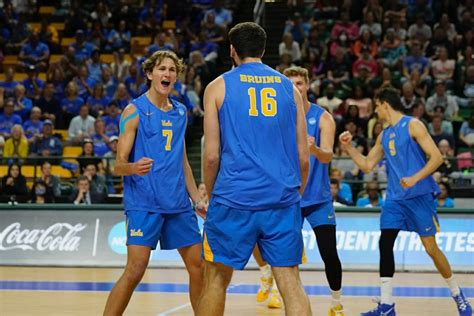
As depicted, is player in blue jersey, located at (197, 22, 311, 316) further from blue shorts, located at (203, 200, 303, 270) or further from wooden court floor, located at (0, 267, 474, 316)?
wooden court floor, located at (0, 267, 474, 316)

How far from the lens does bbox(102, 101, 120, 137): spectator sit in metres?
18.4

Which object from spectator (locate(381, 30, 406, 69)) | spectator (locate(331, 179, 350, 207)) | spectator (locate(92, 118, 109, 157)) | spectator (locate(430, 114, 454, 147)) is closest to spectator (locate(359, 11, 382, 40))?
spectator (locate(381, 30, 406, 69))

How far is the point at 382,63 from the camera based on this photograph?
1933cm

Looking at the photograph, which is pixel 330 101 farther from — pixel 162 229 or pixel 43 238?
pixel 162 229

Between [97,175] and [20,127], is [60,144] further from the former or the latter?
[97,175]

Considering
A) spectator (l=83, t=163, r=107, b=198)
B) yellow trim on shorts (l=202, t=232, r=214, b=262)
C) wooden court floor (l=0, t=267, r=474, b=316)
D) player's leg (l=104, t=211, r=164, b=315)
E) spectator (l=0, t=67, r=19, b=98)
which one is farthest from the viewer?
spectator (l=0, t=67, r=19, b=98)

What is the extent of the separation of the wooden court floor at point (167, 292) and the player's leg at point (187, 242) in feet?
Answer: 6.37

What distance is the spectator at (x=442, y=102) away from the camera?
18000 mm

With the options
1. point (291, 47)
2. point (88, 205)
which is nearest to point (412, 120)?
point (88, 205)

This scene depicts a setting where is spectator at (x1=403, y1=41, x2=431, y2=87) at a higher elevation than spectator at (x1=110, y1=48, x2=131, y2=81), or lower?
higher

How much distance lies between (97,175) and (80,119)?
3.03m

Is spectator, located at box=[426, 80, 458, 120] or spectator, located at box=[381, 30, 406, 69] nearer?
spectator, located at box=[426, 80, 458, 120]

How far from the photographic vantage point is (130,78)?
20.3m

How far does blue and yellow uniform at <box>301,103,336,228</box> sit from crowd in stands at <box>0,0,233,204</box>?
736 cm
